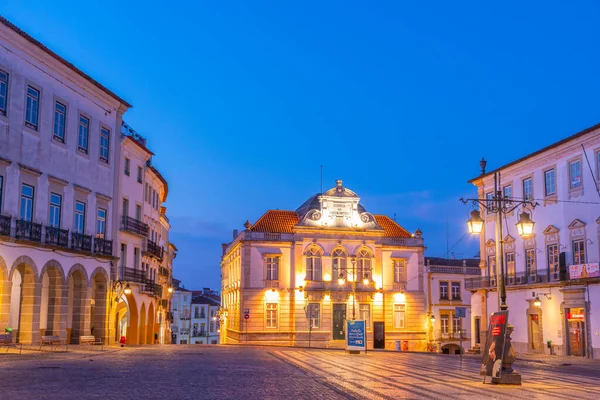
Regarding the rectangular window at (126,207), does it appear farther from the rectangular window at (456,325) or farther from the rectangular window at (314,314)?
the rectangular window at (456,325)

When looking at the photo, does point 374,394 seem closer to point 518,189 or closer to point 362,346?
point 362,346

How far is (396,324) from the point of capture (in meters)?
60.6

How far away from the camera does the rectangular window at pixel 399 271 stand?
203 ft

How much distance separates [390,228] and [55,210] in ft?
126

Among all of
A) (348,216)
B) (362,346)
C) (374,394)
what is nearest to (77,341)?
(362,346)

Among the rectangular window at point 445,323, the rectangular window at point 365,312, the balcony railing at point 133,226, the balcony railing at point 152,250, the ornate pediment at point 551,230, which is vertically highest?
the balcony railing at point 133,226

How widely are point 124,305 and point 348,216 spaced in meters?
23.0

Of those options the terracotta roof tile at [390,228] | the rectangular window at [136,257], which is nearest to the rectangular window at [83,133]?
the rectangular window at [136,257]

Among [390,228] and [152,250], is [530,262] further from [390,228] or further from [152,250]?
[152,250]

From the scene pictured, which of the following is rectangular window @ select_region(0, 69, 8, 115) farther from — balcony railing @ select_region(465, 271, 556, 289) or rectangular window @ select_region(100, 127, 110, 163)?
balcony railing @ select_region(465, 271, 556, 289)

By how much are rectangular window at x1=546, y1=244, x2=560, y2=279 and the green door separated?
23.1 meters

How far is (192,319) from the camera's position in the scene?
11225cm

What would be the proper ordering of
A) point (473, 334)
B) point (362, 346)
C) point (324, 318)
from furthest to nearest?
point (324, 318) → point (473, 334) → point (362, 346)

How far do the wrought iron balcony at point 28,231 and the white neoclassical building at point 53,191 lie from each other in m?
0.05
